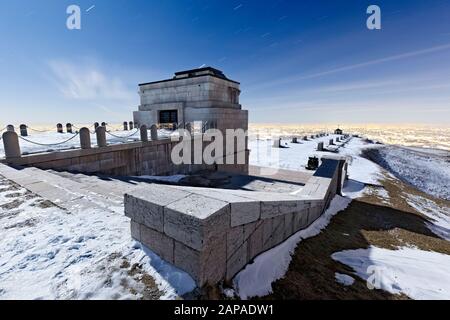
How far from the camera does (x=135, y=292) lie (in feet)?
6.92

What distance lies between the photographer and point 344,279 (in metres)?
3.48

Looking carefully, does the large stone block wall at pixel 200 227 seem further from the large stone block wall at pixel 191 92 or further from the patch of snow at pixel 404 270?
the large stone block wall at pixel 191 92

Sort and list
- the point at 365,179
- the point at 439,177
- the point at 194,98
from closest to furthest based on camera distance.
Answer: the point at 365,179 < the point at 194,98 < the point at 439,177

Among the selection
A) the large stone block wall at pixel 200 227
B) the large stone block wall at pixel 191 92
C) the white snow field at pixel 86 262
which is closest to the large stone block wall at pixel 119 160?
the white snow field at pixel 86 262

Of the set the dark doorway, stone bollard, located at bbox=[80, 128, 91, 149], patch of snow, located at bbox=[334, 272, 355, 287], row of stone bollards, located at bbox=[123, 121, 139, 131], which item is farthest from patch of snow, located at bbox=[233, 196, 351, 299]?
row of stone bollards, located at bbox=[123, 121, 139, 131]

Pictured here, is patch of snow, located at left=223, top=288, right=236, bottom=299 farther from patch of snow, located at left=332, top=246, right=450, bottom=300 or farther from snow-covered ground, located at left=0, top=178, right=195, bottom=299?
patch of snow, located at left=332, top=246, right=450, bottom=300

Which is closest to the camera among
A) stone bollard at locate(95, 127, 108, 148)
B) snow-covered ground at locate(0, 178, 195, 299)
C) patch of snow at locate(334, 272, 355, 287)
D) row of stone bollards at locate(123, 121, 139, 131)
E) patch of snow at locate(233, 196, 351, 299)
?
snow-covered ground at locate(0, 178, 195, 299)

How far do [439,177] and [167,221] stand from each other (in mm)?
32310

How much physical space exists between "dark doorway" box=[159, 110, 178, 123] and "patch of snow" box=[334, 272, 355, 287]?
56.7ft

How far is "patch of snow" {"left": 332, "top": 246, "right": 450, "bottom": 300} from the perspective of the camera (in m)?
3.46

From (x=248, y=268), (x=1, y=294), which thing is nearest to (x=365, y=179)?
(x=248, y=268)

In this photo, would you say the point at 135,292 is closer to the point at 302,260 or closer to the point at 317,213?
the point at 302,260

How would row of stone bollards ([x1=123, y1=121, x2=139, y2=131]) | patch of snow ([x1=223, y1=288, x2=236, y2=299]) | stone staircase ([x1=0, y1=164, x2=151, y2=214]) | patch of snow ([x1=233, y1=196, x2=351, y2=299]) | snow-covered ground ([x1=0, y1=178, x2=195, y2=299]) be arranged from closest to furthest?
snow-covered ground ([x1=0, y1=178, x2=195, y2=299]) < patch of snow ([x1=223, y1=288, x2=236, y2=299]) < patch of snow ([x1=233, y1=196, x2=351, y2=299]) < stone staircase ([x1=0, y1=164, x2=151, y2=214]) < row of stone bollards ([x1=123, y1=121, x2=139, y2=131])
